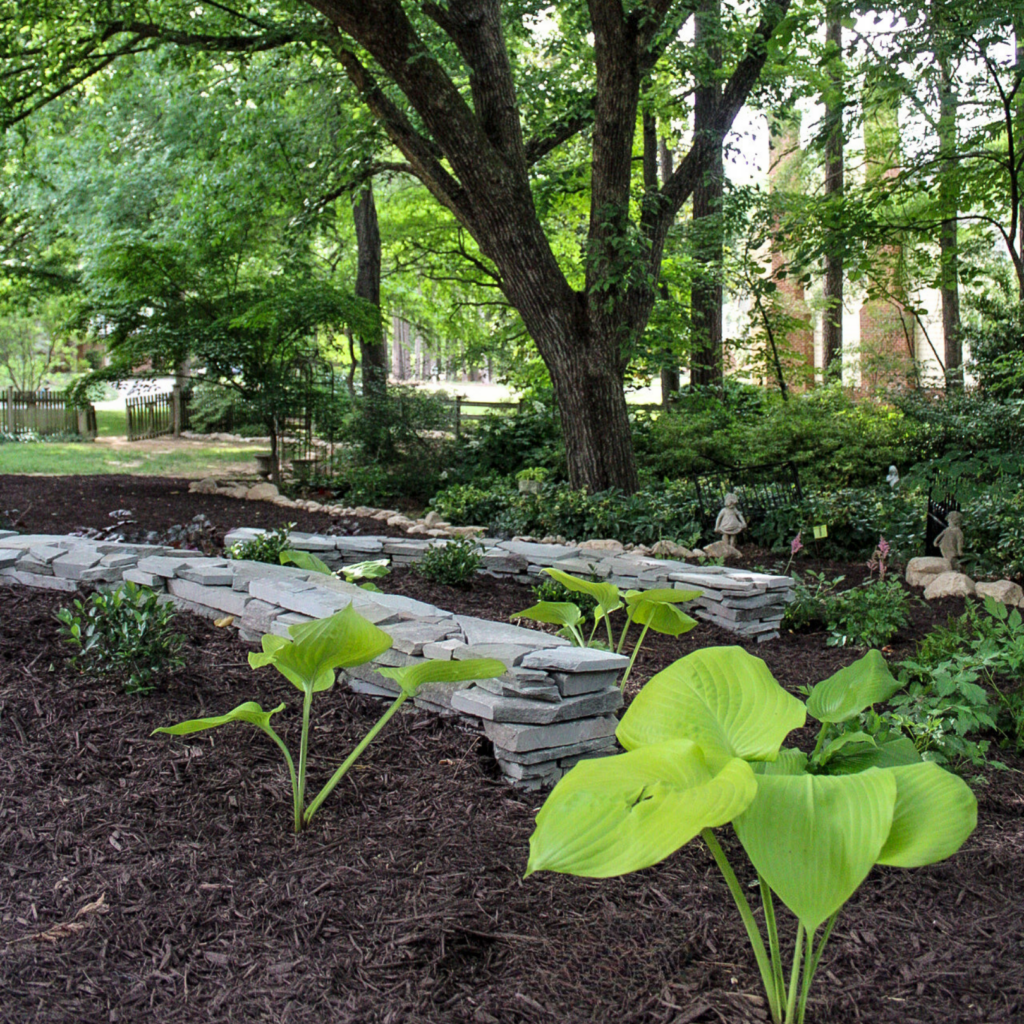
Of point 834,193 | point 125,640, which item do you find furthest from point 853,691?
point 834,193

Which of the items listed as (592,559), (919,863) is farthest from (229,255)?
(919,863)

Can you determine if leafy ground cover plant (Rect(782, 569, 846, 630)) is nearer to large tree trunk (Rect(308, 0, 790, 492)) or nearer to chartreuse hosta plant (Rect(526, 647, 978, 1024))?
large tree trunk (Rect(308, 0, 790, 492))

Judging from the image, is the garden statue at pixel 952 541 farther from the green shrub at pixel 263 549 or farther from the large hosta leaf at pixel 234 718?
Answer: the large hosta leaf at pixel 234 718

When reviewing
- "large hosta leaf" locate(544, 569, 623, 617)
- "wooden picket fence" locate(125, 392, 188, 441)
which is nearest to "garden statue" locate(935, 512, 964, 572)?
"large hosta leaf" locate(544, 569, 623, 617)

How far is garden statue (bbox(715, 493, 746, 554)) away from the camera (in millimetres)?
5633

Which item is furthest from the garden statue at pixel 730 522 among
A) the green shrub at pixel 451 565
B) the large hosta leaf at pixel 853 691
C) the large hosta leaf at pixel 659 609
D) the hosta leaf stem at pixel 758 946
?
the hosta leaf stem at pixel 758 946

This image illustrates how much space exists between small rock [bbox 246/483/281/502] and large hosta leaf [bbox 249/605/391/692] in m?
6.65

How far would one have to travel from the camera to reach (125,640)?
2895 mm

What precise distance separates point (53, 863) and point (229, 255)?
27.9 feet

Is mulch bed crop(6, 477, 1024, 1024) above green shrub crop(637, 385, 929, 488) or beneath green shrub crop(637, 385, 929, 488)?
beneath

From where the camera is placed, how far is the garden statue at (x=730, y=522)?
563 centimetres

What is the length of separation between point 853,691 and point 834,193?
20.2 feet

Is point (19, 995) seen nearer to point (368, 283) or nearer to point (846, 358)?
point (368, 283)

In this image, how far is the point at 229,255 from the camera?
372 inches
